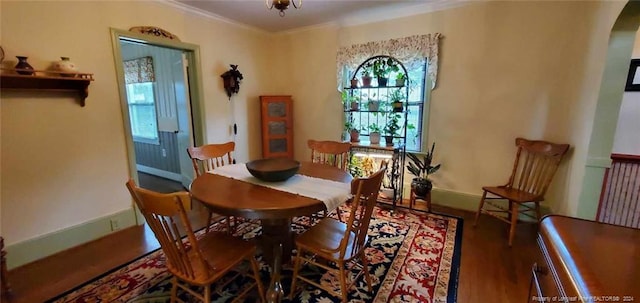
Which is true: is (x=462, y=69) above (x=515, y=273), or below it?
above

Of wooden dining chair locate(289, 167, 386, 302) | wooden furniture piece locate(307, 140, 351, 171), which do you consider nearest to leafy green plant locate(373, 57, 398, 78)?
wooden furniture piece locate(307, 140, 351, 171)

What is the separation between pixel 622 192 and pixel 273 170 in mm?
3699

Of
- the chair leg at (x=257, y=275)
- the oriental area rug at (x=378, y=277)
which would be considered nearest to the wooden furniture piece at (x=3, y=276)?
the oriental area rug at (x=378, y=277)

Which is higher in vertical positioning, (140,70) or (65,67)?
(140,70)

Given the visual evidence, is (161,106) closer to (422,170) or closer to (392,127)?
(392,127)

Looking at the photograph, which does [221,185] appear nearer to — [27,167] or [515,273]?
[27,167]

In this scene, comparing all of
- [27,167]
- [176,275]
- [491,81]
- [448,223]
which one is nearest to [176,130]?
[27,167]

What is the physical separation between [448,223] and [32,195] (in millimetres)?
3775

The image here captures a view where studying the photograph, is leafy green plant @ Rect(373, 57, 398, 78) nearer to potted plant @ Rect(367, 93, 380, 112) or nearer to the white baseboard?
potted plant @ Rect(367, 93, 380, 112)

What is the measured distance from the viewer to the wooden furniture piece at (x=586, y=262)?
25.6 inches

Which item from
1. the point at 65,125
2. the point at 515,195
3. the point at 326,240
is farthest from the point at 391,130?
the point at 65,125

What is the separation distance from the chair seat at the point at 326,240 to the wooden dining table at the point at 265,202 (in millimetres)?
177

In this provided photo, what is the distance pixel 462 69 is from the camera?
2.96 metres

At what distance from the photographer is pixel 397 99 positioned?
10.7 ft
